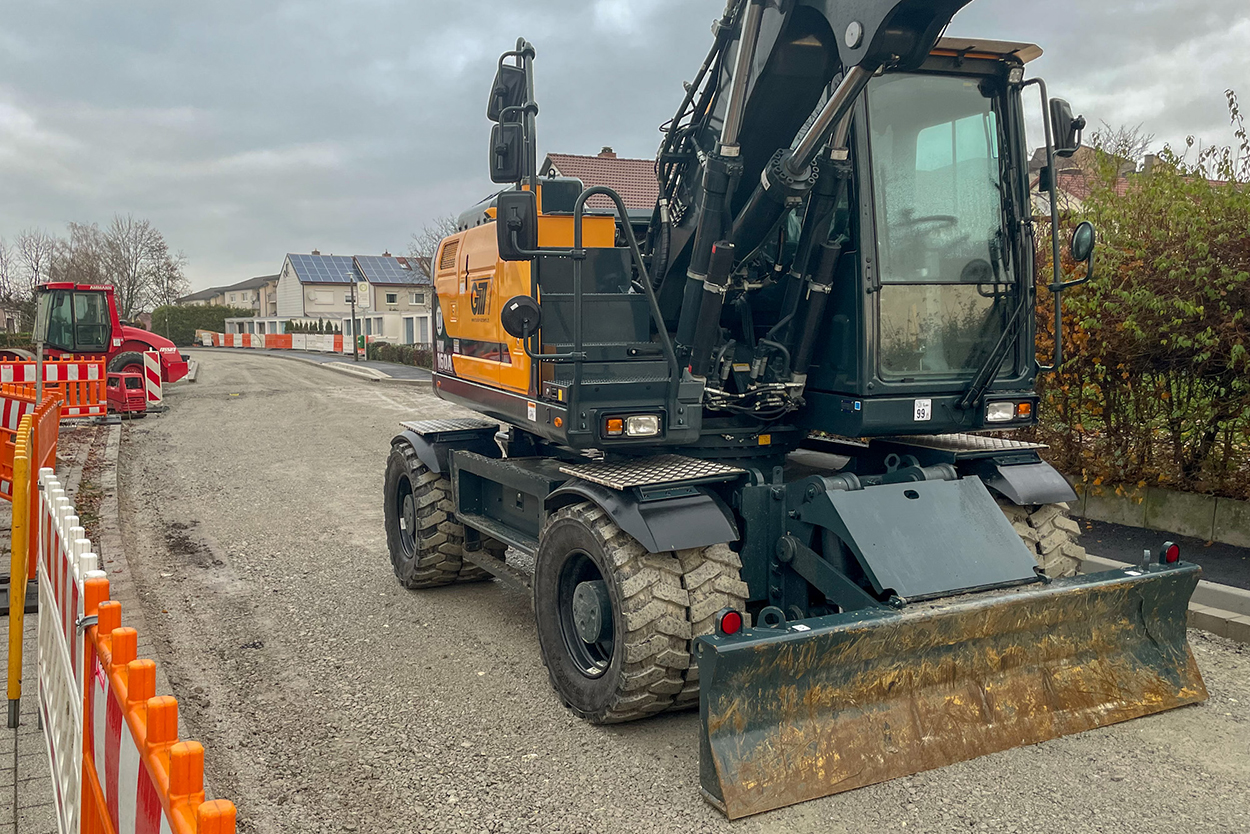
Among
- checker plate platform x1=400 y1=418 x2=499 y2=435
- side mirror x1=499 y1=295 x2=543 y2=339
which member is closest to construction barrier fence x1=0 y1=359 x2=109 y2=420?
checker plate platform x1=400 y1=418 x2=499 y2=435

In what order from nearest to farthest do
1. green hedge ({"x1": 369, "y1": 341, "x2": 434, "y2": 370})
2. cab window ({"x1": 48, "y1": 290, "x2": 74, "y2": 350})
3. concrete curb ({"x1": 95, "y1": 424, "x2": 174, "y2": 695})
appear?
concrete curb ({"x1": 95, "y1": 424, "x2": 174, "y2": 695}) < cab window ({"x1": 48, "y1": 290, "x2": 74, "y2": 350}) < green hedge ({"x1": 369, "y1": 341, "x2": 434, "y2": 370})

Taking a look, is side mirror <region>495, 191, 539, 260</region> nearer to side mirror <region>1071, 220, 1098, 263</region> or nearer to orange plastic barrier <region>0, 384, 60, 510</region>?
side mirror <region>1071, 220, 1098, 263</region>

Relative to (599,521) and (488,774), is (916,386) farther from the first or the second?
(488,774)

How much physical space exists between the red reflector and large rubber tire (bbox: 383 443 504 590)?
9.96 feet

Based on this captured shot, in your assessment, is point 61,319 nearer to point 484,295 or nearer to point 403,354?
point 403,354

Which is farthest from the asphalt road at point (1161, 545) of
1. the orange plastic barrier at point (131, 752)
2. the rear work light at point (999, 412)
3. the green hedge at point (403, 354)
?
the green hedge at point (403, 354)

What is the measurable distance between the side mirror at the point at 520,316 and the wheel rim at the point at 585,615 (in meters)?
1.13

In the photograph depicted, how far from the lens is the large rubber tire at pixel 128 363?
64.1 ft

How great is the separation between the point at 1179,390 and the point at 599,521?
17.0 feet

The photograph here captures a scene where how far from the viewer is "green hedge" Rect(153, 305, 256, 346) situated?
68375 millimetres

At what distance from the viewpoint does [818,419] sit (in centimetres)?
489

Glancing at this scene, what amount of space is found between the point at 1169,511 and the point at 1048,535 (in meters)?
3.04

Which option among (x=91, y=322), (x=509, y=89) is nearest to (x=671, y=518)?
(x=509, y=89)

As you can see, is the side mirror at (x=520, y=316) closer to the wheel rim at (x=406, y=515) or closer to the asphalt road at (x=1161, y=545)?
the wheel rim at (x=406, y=515)
